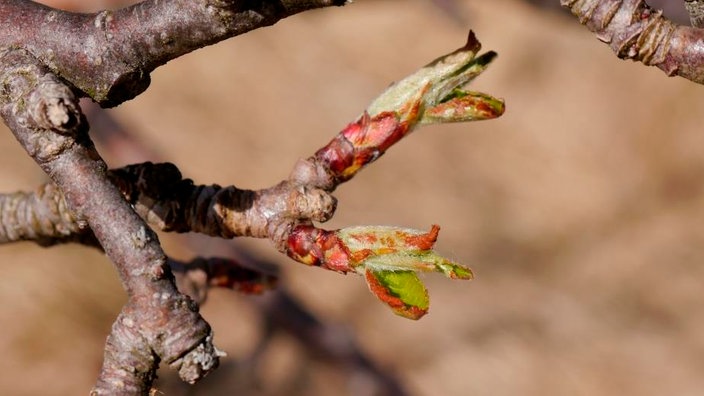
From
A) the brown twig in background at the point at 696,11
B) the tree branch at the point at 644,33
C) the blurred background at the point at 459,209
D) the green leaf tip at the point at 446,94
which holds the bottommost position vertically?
the blurred background at the point at 459,209

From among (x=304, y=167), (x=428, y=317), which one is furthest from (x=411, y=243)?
(x=428, y=317)

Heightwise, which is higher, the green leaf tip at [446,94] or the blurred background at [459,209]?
the green leaf tip at [446,94]

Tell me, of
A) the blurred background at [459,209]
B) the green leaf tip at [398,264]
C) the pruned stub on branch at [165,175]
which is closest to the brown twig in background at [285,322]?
the blurred background at [459,209]

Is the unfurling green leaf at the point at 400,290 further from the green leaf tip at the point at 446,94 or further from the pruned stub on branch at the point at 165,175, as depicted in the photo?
the green leaf tip at the point at 446,94

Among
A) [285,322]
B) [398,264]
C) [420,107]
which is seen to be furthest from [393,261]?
[285,322]

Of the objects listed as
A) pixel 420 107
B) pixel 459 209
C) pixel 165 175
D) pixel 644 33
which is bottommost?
pixel 459 209

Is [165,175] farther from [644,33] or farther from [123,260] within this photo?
[644,33]

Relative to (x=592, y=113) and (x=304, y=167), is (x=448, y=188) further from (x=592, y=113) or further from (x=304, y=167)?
(x=304, y=167)
